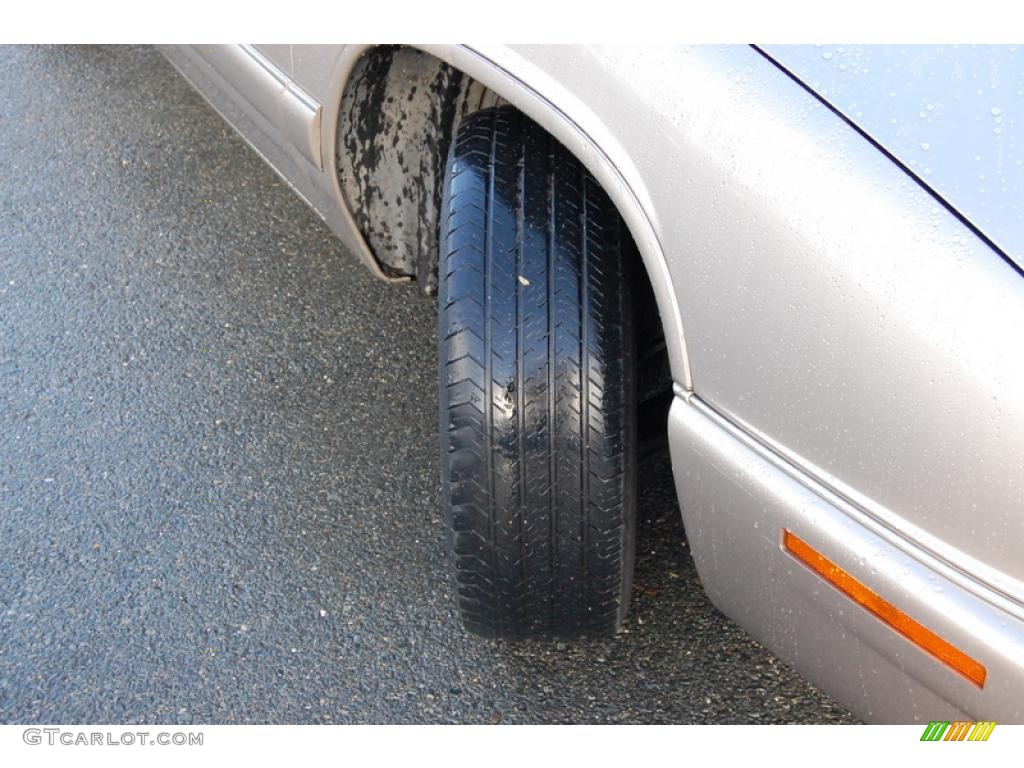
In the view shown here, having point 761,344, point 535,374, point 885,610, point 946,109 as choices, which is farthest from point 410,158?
point 885,610

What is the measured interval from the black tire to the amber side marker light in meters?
0.38

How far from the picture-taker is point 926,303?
126 cm

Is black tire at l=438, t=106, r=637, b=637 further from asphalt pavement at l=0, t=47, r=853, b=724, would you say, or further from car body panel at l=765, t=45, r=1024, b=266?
car body panel at l=765, t=45, r=1024, b=266

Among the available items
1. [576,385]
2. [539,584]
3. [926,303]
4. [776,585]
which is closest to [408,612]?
[539,584]

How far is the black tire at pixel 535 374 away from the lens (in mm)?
1737

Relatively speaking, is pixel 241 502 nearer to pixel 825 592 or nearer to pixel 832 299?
pixel 825 592

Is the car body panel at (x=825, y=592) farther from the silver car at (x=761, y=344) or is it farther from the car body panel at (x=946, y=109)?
the car body panel at (x=946, y=109)

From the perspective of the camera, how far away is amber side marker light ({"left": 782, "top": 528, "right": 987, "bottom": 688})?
1.33m

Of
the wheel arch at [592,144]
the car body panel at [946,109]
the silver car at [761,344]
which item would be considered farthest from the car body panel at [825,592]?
the car body panel at [946,109]

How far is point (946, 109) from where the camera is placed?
133 cm

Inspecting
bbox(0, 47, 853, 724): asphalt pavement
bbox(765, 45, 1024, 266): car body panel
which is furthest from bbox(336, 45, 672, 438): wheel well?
bbox(765, 45, 1024, 266): car body panel

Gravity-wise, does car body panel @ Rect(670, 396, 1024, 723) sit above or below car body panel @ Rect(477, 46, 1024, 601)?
below

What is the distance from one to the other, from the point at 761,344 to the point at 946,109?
1.12ft
